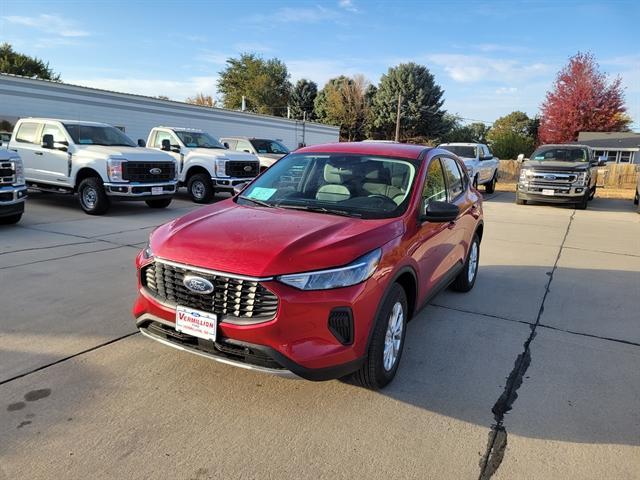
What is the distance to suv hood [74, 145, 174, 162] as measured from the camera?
1047 centimetres

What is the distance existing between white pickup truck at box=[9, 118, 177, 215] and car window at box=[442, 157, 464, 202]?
7.49 m

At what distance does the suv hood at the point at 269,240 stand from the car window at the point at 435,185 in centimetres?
71

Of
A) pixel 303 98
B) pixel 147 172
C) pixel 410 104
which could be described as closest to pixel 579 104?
pixel 410 104

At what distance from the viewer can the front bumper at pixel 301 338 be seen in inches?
111

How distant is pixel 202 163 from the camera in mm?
13391

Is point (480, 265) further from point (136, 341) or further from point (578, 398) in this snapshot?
point (136, 341)

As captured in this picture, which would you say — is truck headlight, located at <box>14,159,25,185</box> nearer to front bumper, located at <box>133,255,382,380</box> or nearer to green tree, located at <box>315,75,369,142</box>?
front bumper, located at <box>133,255,382,380</box>

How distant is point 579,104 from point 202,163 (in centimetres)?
4174

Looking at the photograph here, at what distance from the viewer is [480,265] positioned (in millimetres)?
7395

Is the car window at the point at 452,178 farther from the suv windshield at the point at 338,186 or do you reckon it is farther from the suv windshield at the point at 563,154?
the suv windshield at the point at 563,154

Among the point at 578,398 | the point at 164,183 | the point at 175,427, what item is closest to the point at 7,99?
the point at 164,183

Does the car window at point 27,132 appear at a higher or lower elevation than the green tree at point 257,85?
lower

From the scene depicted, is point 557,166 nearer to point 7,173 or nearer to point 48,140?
point 48,140

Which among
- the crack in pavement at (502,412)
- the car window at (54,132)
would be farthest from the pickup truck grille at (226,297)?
the car window at (54,132)
